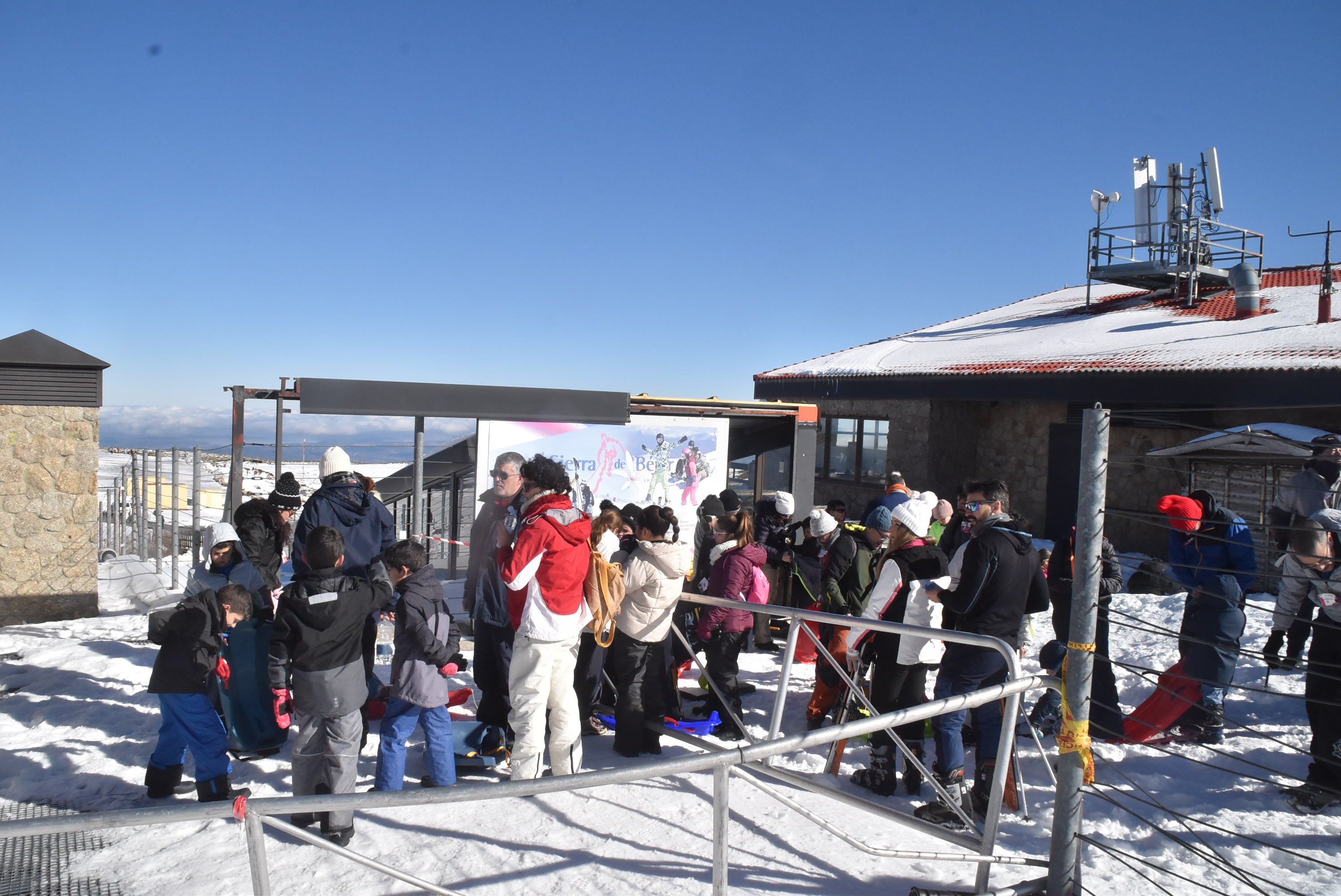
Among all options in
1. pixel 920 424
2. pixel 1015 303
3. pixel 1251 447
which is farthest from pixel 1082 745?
pixel 1015 303

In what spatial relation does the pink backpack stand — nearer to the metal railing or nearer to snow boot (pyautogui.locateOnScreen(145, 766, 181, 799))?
the metal railing

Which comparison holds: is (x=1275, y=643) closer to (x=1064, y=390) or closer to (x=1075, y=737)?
(x=1075, y=737)

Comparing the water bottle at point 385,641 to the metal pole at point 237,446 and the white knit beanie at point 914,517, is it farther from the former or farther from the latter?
the white knit beanie at point 914,517

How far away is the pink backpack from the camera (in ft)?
17.9

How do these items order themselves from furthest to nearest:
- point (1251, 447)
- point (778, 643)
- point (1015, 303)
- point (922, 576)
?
point (1015, 303) → point (1251, 447) → point (778, 643) → point (922, 576)

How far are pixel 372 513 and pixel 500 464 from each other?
857 mm

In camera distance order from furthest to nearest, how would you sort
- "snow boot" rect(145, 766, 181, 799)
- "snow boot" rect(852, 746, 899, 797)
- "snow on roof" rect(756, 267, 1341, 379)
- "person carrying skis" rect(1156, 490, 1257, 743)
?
"snow on roof" rect(756, 267, 1341, 379), "person carrying skis" rect(1156, 490, 1257, 743), "snow boot" rect(852, 746, 899, 797), "snow boot" rect(145, 766, 181, 799)

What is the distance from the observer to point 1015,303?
22734 millimetres

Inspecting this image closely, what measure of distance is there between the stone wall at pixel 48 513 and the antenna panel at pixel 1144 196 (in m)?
18.3

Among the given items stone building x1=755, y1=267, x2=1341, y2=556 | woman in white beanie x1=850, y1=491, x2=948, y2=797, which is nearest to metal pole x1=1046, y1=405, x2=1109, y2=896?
woman in white beanie x1=850, y1=491, x2=948, y2=797

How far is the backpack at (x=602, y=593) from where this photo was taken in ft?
14.4

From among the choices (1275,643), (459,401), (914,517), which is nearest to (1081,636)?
(914,517)

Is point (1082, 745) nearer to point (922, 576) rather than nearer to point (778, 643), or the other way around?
point (922, 576)

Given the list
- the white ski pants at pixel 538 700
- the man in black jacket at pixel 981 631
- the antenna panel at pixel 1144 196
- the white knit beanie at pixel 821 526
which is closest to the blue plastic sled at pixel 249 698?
the white ski pants at pixel 538 700
